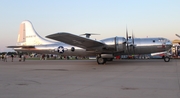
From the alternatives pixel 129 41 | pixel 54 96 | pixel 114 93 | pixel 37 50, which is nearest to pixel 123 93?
pixel 114 93

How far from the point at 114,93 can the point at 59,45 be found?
19.1 meters

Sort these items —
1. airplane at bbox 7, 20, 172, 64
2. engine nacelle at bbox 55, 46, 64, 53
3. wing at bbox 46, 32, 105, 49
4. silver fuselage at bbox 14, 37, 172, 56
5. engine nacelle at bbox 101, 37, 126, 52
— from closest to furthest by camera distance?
wing at bbox 46, 32, 105, 49 → airplane at bbox 7, 20, 172, 64 → engine nacelle at bbox 101, 37, 126, 52 → silver fuselage at bbox 14, 37, 172, 56 → engine nacelle at bbox 55, 46, 64, 53

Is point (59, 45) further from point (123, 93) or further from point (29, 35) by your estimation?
point (123, 93)

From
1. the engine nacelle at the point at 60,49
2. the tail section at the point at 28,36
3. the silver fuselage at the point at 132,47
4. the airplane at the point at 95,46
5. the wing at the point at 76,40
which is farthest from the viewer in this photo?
the tail section at the point at 28,36

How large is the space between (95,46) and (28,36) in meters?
11.0

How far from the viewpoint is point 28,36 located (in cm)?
2773

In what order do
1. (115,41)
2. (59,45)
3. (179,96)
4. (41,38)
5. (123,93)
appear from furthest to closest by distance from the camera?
1. (41,38)
2. (59,45)
3. (115,41)
4. (123,93)
5. (179,96)

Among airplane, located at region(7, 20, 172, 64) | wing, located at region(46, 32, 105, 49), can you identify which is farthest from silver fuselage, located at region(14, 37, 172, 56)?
wing, located at region(46, 32, 105, 49)

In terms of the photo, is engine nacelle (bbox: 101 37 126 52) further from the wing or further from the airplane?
the wing

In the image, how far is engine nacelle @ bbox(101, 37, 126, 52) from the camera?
2112cm

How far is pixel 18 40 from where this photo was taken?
92.0 ft

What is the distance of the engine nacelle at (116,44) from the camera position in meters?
21.1

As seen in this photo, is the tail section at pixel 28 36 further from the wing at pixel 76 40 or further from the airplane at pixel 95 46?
the wing at pixel 76 40

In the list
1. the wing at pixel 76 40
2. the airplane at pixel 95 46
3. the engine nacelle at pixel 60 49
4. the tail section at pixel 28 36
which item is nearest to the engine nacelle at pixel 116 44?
the airplane at pixel 95 46
